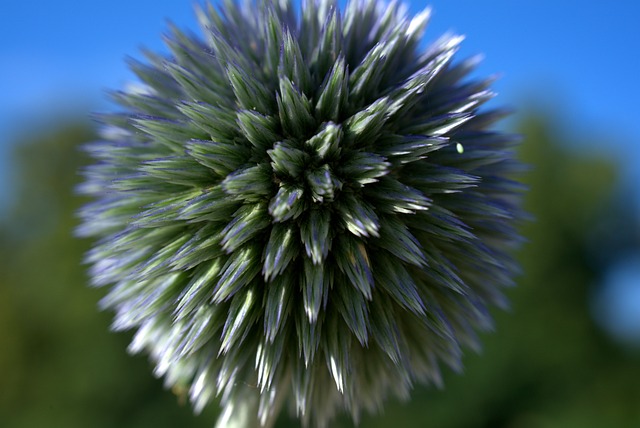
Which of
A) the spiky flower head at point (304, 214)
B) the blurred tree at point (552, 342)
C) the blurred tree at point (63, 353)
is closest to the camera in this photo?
the spiky flower head at point (304, 214)

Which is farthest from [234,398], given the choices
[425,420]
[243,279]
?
[425,420]

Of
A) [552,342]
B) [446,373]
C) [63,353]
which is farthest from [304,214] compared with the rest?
[552,342]

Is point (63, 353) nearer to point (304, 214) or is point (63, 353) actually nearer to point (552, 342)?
point (552, 342)

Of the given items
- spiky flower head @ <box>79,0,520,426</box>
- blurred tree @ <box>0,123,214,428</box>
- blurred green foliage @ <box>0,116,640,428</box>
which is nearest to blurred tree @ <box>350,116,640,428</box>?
blurred green foliage @ <box>0,116,640,428</box>

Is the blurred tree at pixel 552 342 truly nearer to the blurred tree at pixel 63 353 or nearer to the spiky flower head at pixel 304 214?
the blurred tree at pixel 63 353

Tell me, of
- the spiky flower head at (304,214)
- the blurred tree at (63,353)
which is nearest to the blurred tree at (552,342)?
the blurred tree at (63,353)

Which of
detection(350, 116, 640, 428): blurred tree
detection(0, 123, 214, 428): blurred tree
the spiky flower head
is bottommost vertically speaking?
detection(350, 116, 640, 428): blurred tree

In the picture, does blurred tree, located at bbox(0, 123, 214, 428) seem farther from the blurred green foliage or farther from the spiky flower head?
the spiky flower head
